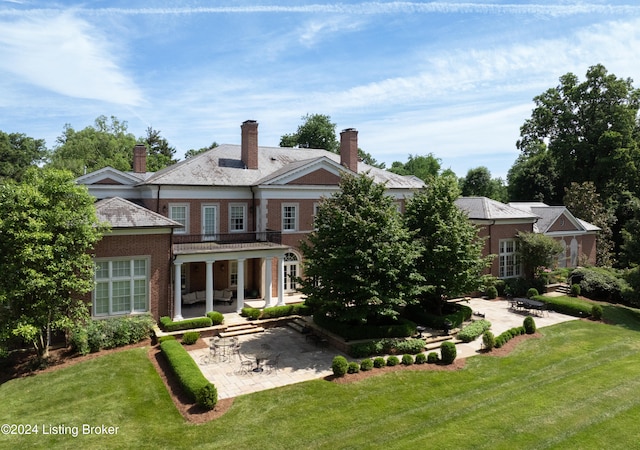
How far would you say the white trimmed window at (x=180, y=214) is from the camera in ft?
86.1

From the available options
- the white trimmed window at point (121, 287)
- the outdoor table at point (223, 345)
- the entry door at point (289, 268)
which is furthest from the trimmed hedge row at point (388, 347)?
the white trimmed window at point (121, 287)

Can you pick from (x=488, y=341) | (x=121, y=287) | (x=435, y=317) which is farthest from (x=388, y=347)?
(x=121, y=287)

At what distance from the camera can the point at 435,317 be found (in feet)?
72.7

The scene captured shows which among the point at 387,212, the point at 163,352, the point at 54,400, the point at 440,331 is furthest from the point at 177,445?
the point at 440,331

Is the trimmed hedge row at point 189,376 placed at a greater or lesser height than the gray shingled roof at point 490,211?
lesser

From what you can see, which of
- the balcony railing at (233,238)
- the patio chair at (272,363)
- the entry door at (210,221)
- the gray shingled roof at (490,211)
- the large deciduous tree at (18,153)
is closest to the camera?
the patio chair at (272,363)

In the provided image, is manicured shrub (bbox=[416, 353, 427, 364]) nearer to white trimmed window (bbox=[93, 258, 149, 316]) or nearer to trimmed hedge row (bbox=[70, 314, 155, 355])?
trimmed hedge row (bbox=[70, 314, 155, 355])

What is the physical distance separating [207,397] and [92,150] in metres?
59.7

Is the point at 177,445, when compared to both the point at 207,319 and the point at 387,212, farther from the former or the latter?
the point at 387,212

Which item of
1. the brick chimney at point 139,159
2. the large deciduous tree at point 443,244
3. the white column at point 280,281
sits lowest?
the white column at point 280,281

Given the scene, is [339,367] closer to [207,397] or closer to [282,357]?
[282,357]

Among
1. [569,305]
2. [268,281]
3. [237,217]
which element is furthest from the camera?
[237,217]

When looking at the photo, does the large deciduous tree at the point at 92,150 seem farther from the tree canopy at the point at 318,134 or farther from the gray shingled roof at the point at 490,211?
the gray shingled roof at the point at 490,211

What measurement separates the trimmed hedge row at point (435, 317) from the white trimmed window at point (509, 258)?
8.97 m
